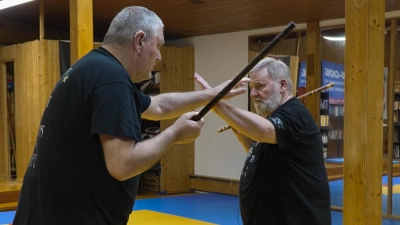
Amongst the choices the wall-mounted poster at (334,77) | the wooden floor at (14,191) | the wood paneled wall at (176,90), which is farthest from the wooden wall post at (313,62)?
the wood paneled wall at (176,90)

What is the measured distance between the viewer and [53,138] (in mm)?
1915

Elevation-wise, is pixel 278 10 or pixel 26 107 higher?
pixel 278 10

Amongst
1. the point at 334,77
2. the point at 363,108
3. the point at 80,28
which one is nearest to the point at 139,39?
the point at 363,108

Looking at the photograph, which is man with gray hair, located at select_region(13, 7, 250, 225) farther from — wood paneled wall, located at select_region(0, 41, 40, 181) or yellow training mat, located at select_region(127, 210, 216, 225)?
wood paneled wall, located at select_region(0, 41, 40, 181)

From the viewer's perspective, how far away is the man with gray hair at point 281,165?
2881 mm

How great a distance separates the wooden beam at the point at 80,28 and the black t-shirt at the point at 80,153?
3321 mm

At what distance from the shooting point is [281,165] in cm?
296

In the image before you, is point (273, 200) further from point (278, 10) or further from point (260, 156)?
point (278, 10)

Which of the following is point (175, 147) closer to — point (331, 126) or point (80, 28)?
point (331, 126)

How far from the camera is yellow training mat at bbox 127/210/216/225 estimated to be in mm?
7470

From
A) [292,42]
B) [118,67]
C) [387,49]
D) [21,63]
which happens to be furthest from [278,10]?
[118,67]

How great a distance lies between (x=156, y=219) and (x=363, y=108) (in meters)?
4.78

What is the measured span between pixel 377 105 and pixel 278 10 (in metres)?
5.02

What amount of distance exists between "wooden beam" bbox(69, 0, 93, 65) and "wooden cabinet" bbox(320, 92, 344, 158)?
704cm
